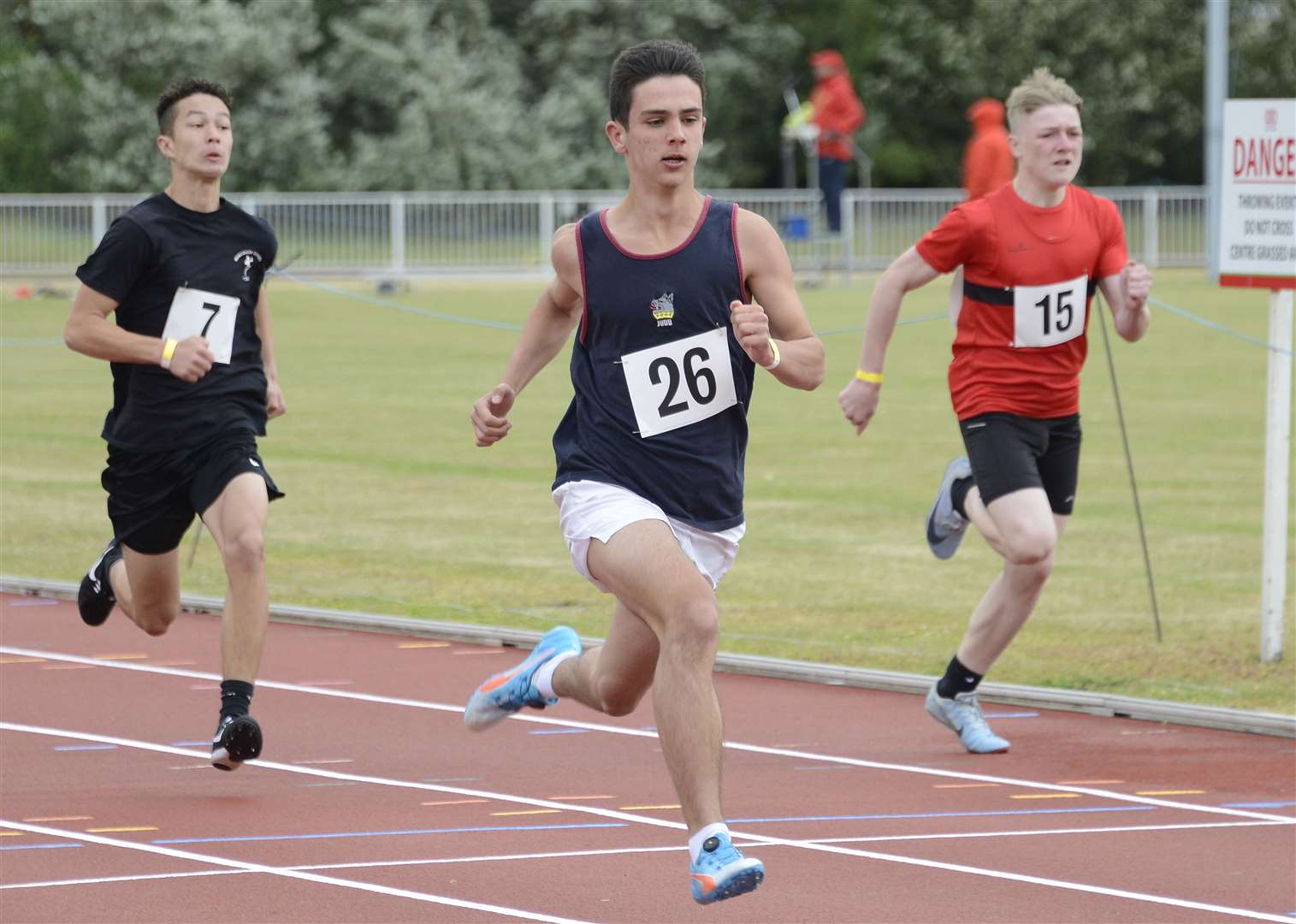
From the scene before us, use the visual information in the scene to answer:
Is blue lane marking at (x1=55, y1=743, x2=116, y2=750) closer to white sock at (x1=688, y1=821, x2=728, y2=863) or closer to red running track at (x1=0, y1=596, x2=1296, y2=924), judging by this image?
red running track at (x1=0, y1=596, x2=1296, y2=924)

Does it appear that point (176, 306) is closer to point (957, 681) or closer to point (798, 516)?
point (957, 681)

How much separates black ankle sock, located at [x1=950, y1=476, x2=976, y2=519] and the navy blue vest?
2388 mm

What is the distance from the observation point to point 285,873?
5824mm

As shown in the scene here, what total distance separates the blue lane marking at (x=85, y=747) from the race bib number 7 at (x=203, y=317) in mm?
1388

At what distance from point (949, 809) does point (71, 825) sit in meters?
2.64

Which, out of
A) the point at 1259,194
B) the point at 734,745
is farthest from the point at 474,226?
the point at 734,745

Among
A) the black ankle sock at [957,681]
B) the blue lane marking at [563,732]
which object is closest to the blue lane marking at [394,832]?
the blue lane marking at [563,732]

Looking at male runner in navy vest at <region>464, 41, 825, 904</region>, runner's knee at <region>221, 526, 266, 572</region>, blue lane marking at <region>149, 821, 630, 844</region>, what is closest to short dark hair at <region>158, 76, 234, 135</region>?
runner's knee at <region>221, 526, 266, 572</region>

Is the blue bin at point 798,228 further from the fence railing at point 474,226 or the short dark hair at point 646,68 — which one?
the short dark hair at point 646,68

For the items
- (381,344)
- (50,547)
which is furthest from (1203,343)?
(50,547)

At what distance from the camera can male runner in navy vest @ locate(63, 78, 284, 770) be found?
710cm

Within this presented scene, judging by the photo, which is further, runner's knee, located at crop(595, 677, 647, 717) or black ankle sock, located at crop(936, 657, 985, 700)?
black ankle sock, located at crop(936, 657, 985, 700)

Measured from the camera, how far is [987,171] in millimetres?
23438

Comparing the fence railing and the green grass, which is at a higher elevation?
the fence railing
